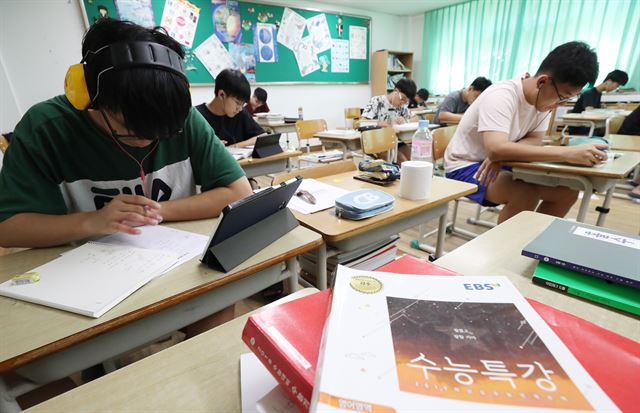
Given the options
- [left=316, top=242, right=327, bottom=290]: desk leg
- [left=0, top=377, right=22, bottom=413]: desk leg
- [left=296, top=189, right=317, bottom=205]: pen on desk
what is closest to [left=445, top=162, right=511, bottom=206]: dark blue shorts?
[left=296, top=189, right=317, bottom=205]: pen on desk

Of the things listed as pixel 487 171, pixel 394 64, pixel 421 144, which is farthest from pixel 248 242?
pixel 394 64

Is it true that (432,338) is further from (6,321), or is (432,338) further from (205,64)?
(205,64)

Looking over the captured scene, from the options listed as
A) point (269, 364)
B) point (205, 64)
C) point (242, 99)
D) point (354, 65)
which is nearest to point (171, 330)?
point (269, 364)

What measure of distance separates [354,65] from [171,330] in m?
6.58

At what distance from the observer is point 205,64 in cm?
468

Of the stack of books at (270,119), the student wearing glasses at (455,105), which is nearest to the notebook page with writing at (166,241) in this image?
the stack of books at (270,119)

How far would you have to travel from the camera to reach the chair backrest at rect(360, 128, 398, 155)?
244 cm

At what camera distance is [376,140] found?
2.55 metres

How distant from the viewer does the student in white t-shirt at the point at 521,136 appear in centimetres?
146

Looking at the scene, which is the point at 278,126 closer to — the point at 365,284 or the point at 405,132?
the point at 405,132

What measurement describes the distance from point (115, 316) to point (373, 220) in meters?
0.73

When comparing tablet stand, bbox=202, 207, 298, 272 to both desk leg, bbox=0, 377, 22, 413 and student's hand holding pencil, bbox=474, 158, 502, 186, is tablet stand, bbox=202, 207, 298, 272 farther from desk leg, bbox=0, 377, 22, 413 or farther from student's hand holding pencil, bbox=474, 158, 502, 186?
student's hand holding pencil, bbox=474, 158, 502, 186

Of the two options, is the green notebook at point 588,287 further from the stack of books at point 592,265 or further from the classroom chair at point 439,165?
the classroom chair at point 439,165

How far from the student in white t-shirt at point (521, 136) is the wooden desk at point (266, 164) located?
1164mm
